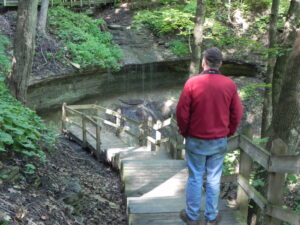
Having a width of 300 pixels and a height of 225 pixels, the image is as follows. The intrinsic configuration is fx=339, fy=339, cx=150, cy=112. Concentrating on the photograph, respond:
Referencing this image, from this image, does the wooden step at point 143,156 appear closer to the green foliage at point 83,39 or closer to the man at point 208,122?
the man at point 208,122

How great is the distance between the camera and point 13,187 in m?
4.11

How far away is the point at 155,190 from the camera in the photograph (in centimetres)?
530

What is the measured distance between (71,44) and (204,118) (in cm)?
1531

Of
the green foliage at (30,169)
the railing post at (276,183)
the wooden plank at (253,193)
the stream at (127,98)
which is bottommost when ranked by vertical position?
the stream at (127,98)

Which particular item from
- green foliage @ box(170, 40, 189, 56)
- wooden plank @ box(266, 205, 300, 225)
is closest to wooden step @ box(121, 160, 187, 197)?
wooden plank @ box(266, 205, 300, 225)

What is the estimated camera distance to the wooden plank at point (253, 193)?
350 centimetres

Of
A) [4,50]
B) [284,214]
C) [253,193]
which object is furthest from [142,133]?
[4,50]

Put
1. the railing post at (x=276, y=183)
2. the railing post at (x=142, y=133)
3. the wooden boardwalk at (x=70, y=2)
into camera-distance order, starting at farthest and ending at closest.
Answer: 1. the wooden boardwalk at (x=70, y=2)
2. the railing post at (x=142, y=133)
3. the railing post at (x=276, y=183)

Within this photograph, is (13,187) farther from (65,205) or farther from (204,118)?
(204,118)

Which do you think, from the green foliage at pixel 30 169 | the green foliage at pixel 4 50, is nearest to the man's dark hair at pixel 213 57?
the green foliage at pixel 30 169

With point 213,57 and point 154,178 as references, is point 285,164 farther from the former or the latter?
point 154,178

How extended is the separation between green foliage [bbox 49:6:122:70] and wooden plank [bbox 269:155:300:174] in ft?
49.7

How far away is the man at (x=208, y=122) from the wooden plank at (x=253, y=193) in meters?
0.39

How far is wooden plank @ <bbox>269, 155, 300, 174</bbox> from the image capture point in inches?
123
